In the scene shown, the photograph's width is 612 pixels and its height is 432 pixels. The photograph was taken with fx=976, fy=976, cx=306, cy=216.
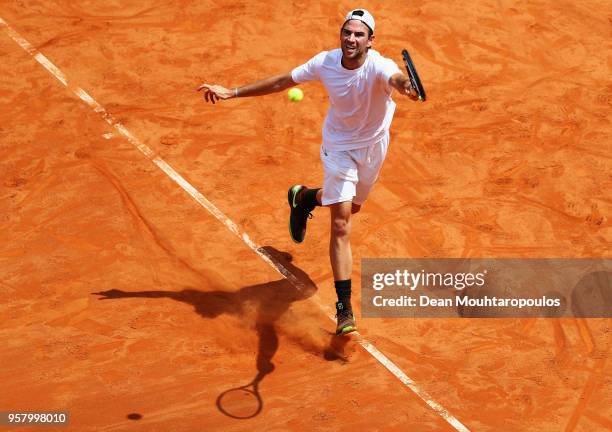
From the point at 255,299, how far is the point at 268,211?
1.49m

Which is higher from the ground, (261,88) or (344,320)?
(261,88)

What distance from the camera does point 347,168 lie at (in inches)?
352

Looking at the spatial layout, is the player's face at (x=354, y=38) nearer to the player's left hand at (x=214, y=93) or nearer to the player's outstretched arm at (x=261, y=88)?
the player's outstretched arm at (x=261, y=88)

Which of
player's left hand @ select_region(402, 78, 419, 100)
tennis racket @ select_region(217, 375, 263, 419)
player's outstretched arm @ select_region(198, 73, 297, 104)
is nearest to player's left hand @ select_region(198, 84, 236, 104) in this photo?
player's outstretched arm @ select_region(198, 73, 297, 104)

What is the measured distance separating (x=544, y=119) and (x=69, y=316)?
21.6ft

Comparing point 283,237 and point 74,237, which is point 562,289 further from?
point 74,237

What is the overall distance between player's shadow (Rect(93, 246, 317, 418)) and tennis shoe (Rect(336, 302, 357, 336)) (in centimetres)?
70

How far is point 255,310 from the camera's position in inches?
376

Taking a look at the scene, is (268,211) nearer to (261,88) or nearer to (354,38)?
(261,88)

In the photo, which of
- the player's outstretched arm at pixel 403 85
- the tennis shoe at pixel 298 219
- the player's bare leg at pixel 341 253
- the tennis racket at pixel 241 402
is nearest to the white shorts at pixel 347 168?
the player's bare leg at pixel 341 253

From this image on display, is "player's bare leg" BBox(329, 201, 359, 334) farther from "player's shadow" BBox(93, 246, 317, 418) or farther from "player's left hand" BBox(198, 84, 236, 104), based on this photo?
"player's left hand" BBox(198, 84, 236, 104)

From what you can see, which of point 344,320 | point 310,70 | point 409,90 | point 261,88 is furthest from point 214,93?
point 344,320

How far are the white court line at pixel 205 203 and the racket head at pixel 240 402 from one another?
49.6 inches

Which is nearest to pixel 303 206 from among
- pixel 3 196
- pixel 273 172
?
pixel 273 172
